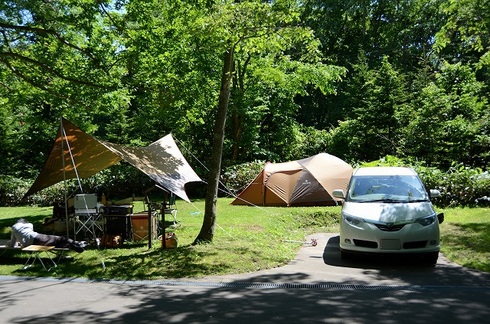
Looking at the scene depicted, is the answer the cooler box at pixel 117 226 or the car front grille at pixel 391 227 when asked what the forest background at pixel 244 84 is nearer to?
the cooler box at pixel 117 226

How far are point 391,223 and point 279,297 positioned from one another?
8.42 feet

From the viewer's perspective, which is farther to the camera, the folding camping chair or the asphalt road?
the folding camping chair

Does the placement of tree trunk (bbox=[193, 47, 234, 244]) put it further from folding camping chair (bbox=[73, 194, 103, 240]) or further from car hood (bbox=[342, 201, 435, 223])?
folding camping chair (bbox=[73, 194, 103, 240])

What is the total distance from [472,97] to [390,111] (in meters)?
3.66

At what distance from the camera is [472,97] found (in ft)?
62.0

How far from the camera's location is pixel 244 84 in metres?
22.3

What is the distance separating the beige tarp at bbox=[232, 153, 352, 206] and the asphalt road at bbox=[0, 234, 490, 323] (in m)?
7.32

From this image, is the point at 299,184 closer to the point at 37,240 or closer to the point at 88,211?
the point at 88,211

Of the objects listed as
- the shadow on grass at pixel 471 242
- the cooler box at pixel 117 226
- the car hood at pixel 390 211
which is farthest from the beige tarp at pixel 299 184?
the car hood at pixel 390 211

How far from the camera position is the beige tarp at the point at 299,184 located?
592 inches

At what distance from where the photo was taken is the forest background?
1055 cm

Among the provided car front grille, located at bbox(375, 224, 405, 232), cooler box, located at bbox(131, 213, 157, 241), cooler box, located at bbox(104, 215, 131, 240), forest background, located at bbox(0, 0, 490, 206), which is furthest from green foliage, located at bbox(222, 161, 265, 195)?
car front grille, located at bbox(375, 224, 405, 232)

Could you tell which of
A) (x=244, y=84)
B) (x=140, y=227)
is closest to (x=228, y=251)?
(x=140, y=227)

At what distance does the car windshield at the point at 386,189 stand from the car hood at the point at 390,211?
0.27m
